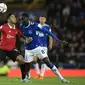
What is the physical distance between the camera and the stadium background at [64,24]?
22656 millimetres

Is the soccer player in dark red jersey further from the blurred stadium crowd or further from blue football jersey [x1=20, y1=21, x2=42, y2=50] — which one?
the blurred stadium crowd

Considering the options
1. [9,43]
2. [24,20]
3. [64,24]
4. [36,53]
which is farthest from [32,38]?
[64,24]

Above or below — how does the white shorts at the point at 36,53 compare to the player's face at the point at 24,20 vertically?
below

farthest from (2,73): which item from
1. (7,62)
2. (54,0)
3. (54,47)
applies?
(54,0)

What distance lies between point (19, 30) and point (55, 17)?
13971mm

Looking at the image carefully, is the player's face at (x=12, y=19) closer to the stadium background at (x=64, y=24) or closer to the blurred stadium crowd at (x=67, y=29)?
the stadium background at (x=64, y=24)

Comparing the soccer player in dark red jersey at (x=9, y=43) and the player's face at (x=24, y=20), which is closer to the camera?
the soccer player in dark red jersey at (x=9, y=43)

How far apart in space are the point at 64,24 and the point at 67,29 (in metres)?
0.49

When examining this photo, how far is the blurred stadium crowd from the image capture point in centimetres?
2267

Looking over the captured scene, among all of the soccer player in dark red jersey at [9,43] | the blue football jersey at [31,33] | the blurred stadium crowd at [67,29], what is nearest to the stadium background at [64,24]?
the blurred stadium crowd at [67,29]

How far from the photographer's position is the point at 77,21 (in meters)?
26.6

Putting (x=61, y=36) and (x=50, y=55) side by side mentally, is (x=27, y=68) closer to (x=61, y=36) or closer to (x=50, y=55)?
(x=50, y=55)

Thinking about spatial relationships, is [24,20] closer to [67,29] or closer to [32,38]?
[32,38]

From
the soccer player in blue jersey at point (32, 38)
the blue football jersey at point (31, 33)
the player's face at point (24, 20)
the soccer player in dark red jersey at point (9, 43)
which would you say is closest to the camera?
the soccer player in dark red jersey at point (9, 43)
